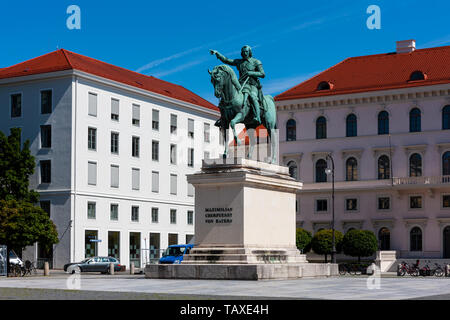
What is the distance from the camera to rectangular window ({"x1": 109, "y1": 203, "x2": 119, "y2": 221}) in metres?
72.3

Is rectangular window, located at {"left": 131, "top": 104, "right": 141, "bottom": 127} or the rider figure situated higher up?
rectangular window, located at {"left": 131, "top": 104, "right": 141, "bottom": 127}

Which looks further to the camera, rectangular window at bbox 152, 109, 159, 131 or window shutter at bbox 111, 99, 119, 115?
rectangular window at bbox 152, 109, 159, 131

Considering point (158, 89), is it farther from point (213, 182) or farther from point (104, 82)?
point (213, 182)

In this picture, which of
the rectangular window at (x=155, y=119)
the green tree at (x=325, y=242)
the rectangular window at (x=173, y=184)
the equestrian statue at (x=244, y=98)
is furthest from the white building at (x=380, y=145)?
the equestrian statue at (x=244, y=98)

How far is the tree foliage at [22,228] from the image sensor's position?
168ft

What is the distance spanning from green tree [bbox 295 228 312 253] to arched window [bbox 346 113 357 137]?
12592 mm

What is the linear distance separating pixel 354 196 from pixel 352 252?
32.8 ft

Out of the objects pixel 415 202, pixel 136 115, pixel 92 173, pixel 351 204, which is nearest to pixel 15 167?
pixel 92 173

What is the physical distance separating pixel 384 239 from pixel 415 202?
178 inches

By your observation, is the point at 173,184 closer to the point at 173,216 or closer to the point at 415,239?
the point at 173,216

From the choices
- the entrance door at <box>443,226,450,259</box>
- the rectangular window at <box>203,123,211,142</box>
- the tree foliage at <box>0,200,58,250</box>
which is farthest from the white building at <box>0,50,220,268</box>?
the entrance door at <box>443,226,450,259</box>

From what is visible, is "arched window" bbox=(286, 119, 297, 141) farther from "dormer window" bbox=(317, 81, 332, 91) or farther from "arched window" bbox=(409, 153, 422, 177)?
"arched window" bbox=(409, 153, 422, 177)
